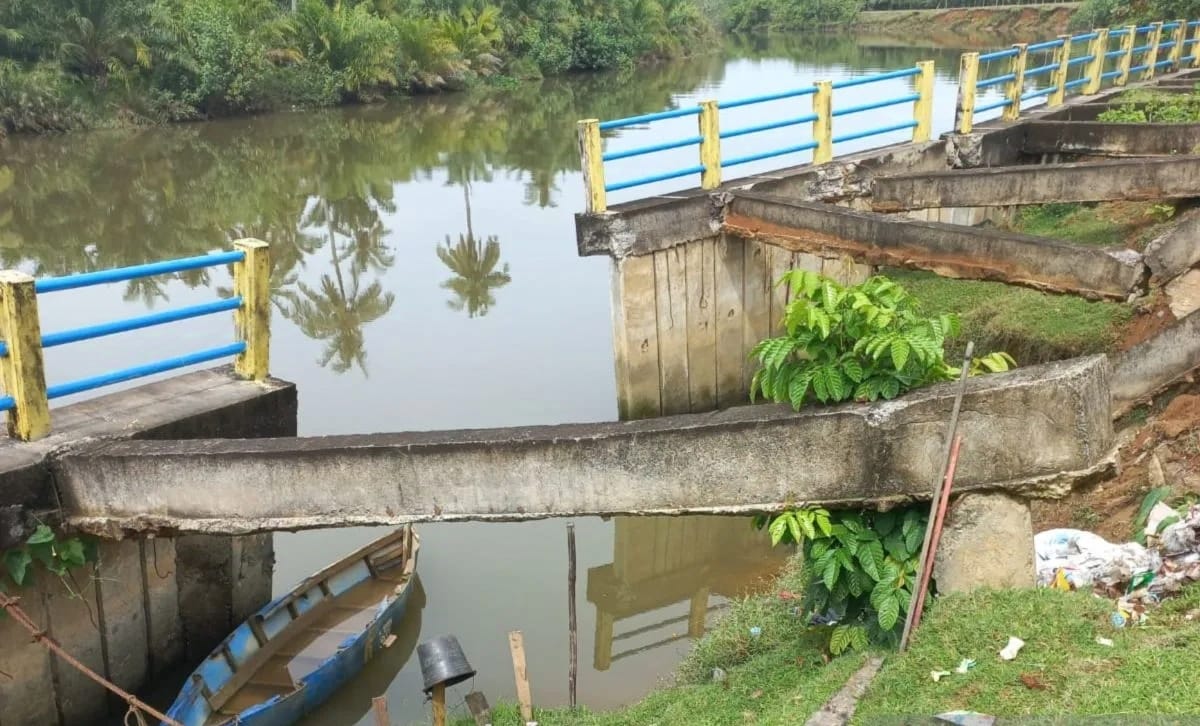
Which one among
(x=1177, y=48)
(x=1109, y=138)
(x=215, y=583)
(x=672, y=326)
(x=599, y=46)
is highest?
(x=599, y=46)

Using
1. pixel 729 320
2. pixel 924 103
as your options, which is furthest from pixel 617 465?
pixel 924 103

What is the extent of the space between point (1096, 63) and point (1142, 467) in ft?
38.3

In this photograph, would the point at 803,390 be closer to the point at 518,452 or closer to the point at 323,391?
the point at 518,452

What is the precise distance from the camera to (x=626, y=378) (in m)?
9.38

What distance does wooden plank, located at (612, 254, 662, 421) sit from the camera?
9133mm

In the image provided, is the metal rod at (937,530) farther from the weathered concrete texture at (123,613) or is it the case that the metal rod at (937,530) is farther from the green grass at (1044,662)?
the weathered concrete texture at (123,613)

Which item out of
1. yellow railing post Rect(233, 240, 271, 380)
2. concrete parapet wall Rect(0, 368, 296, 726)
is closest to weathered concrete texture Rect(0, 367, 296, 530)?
concrete parapet wall Rect(0, 368, 296, 726)

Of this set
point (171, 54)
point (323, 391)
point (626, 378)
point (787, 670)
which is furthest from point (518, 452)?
point (171, 54)

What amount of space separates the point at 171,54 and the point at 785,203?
23.8 meters

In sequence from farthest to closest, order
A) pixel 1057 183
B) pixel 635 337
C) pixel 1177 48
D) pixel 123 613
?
1. pixel 1177 48
2. pixel 635 337
3. pixel 1057 183
4. pixel 123 613

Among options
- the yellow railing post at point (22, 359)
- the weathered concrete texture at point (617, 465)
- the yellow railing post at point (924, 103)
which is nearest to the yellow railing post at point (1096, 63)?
the yellow railing post at point (924, 103)

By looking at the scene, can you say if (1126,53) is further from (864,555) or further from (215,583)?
(215,583)

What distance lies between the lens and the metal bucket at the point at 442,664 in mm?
4641

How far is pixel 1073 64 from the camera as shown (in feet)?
60.4
